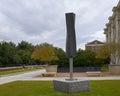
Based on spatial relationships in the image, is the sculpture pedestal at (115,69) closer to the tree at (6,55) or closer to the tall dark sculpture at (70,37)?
the tall dark sculpture at (70,37)

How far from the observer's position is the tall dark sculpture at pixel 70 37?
14570mm

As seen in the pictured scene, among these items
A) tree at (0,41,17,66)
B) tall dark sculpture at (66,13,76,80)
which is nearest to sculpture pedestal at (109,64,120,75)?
tall dark sculpture at (66,13,76,80)

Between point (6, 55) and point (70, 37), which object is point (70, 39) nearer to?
point (70, 37)

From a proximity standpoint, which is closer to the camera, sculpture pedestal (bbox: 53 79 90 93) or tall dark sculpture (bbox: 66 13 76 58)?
sculpture pedestal (bbox: 53 79 90 93)

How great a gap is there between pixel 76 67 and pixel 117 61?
9.91m

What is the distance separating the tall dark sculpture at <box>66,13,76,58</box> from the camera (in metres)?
14.6

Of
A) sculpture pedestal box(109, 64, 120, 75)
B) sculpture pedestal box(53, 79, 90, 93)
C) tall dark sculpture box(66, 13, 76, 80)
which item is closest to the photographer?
sculpture pedestal box(53, 79, 90, 93)

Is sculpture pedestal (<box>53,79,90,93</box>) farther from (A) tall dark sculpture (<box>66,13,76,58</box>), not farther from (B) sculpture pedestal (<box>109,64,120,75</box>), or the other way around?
(B) sculpture pedestal (<box>109,64,120,75</box>)

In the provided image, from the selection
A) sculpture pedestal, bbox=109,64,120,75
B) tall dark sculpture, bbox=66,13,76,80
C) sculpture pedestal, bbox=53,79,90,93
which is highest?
tall dark sculpture, bbox=66,13,76,80

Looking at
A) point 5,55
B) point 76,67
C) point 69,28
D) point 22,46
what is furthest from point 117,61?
point 22,46

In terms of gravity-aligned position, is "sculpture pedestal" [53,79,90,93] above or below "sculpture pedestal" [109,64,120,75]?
below

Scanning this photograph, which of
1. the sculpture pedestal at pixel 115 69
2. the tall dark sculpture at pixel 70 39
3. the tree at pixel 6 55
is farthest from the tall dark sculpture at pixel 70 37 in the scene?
the tree at pixel 6 55

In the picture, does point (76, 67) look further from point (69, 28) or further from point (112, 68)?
point (69, 28)

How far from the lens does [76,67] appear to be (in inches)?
1660
